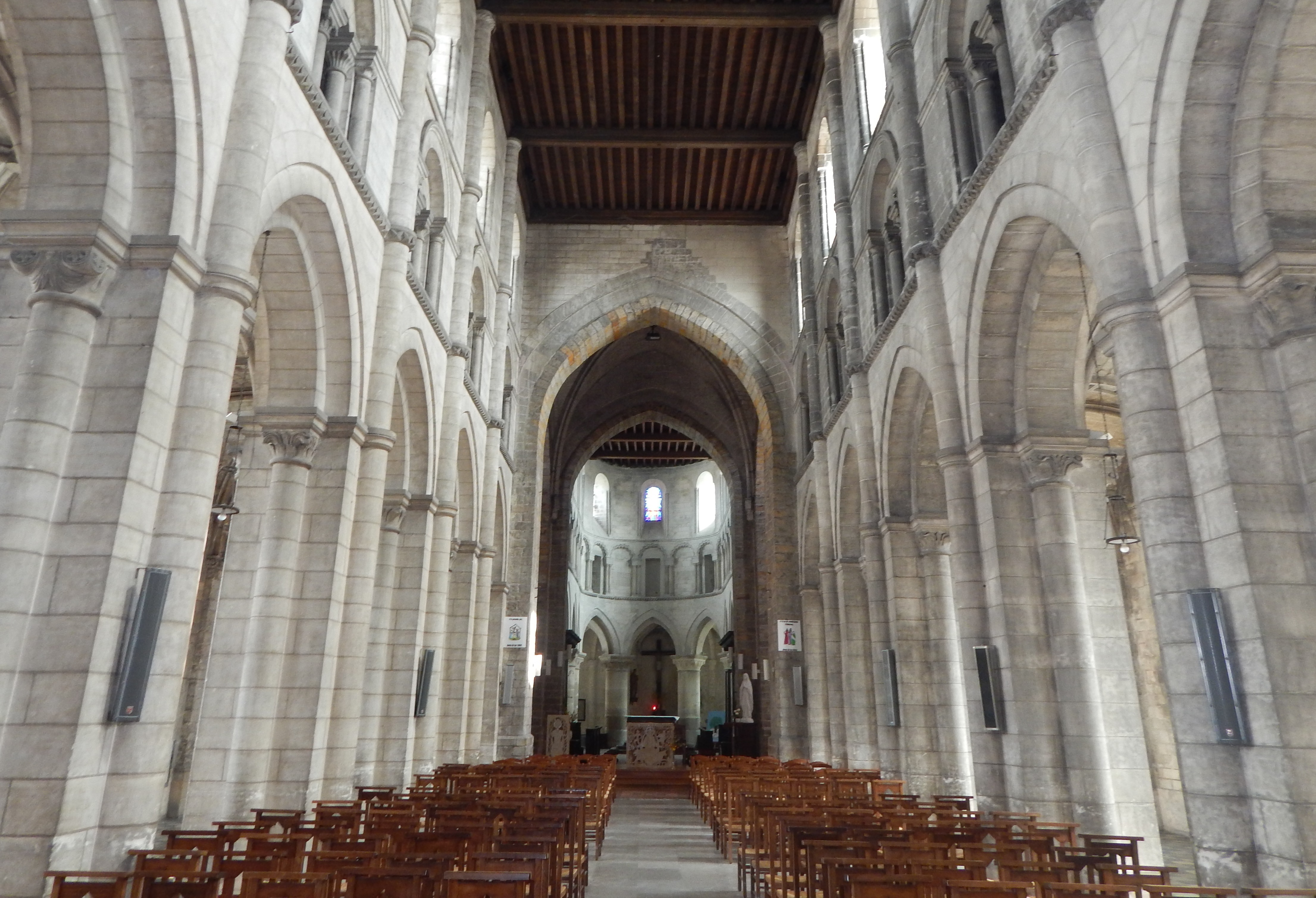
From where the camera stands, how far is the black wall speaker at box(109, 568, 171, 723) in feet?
18.0

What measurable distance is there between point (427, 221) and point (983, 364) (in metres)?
8.64

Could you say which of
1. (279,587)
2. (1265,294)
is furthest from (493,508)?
(1265,294)

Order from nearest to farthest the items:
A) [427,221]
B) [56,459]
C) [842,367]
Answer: [56,459], [427,221], [842,367]

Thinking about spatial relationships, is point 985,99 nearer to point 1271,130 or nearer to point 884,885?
point 1271,130

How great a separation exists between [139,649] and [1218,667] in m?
6.69

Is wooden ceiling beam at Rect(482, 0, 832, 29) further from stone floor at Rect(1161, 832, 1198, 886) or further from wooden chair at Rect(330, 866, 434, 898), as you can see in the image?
wooden chair at Rect(330, 866, 434, 898)

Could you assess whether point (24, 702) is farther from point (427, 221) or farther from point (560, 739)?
point (560, 739)

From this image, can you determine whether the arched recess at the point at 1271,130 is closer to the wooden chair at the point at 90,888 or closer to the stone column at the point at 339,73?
the wooden chair at the point at 90,888

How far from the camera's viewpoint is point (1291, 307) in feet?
18.8

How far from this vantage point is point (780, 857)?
7.10 metres

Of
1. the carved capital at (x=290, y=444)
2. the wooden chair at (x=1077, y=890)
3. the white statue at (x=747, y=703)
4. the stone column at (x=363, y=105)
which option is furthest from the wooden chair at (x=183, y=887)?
the white statue at (x=747, y=703)

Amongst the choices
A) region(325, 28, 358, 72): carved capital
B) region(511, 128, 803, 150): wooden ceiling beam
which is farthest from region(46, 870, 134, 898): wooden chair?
region(511, 128, 803, 150): wooden ceiling beam

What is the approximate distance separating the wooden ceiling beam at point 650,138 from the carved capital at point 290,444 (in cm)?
1348

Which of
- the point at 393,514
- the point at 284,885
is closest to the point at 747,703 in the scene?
the point at 393,514
